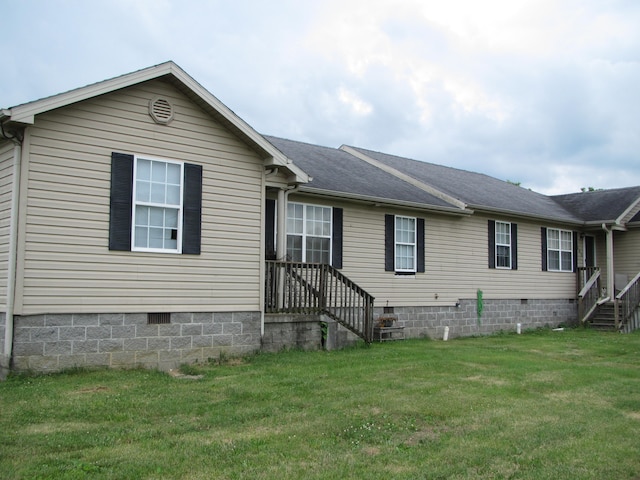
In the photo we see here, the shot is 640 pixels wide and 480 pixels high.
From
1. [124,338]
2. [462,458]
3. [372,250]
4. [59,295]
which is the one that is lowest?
[462,458]

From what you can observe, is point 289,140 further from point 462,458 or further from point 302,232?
point 462,458

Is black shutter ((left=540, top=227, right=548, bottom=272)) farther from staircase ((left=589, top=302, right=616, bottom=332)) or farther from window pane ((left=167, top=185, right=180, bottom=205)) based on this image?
window pane ((left=167, top=185, right=180, bottom=205))

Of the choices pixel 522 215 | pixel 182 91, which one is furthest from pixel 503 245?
pixel 182 91

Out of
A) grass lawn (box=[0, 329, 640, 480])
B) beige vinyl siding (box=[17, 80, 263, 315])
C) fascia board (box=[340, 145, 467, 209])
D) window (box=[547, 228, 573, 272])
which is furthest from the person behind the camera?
window (box=[547, 228, 573, 272])

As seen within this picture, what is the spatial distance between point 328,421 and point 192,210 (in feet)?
17.6

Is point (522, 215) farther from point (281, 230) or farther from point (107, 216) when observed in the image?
point (107, 216)

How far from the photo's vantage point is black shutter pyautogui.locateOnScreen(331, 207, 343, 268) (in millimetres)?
14852

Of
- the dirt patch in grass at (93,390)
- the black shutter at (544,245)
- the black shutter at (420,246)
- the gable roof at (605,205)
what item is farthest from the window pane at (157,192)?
the gable roof at (605,205)

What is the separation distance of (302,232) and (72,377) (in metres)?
6.30

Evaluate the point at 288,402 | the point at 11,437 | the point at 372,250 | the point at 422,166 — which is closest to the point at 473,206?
the point at 372,250

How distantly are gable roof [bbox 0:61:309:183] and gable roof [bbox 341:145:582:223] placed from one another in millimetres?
7626

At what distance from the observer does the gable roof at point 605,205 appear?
2169 cm

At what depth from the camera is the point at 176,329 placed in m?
11.1

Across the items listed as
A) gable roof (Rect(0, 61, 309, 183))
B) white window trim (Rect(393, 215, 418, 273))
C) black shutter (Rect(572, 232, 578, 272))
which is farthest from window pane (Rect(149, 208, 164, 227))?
black shutter (Rect(572, 232, 578, 272))
